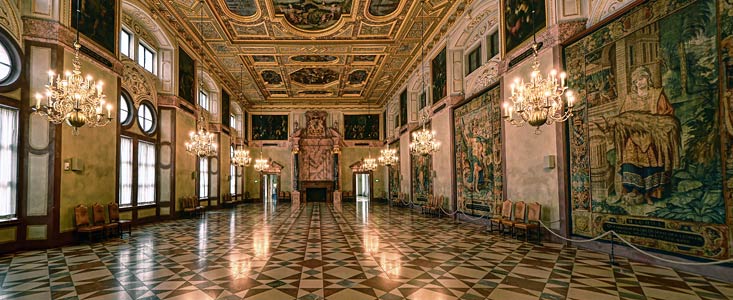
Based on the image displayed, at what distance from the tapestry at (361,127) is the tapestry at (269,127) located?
176 inches

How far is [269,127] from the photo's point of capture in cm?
2645

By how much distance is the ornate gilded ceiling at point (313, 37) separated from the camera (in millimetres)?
12297

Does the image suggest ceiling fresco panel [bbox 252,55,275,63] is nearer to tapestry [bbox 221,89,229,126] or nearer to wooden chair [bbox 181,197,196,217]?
tapestry [bbox 221,89,229,126]

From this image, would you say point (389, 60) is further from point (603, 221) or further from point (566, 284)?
point (566, 284)

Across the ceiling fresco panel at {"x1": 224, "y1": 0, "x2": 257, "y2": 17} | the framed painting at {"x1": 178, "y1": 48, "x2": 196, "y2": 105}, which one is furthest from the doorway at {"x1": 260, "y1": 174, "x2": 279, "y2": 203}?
the ceiling fresco panel at {"x1": 224, "y1": 0, "x2": 257, "y2": 17}

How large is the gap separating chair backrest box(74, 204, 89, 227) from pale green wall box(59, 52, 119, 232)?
10 cm

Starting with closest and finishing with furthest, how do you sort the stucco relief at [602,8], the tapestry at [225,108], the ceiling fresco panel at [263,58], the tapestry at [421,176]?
1. the stucco relief at [602,8]
2. the tapestry at [421,176]
3. the ceiling fresco panel at [263,58]
4. the tapestry at [225,108]

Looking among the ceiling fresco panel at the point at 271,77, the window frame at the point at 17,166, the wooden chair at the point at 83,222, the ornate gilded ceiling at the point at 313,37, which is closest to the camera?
the window frame at the point at 17,166

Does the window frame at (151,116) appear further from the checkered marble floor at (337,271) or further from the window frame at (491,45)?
the window frame at (491,45)

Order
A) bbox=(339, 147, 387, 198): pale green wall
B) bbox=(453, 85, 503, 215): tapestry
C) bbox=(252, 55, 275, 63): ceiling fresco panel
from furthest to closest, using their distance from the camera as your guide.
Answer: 1. bbox=(339, 147, 387, 198): pale green wall
2. bbox=(252, 55, 275, 63): ceiling fresco panel
3. bbox=(453, 85, 503, 215): tapestry

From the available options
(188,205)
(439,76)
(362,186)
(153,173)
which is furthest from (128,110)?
(362,186)

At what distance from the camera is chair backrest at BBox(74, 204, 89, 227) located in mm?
8477

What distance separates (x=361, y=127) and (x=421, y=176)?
10.2 meters

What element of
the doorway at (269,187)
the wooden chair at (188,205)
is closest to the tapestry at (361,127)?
the doorway at (269,187)
